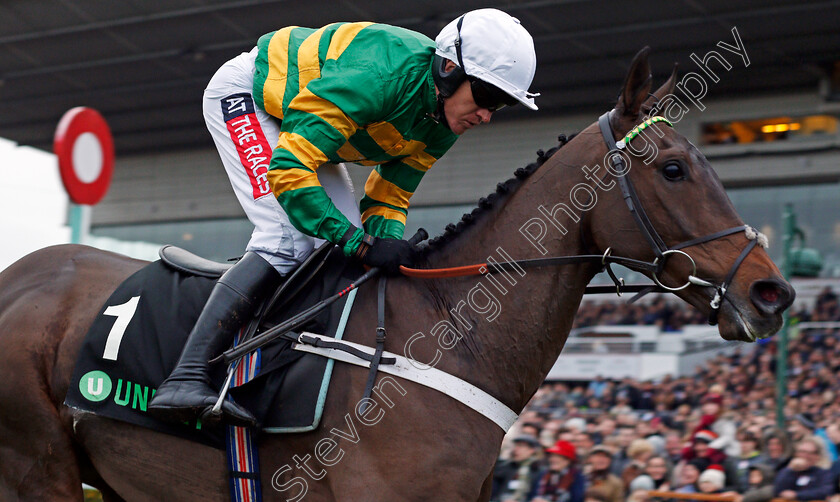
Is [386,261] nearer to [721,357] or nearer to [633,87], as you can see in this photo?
[633,87]

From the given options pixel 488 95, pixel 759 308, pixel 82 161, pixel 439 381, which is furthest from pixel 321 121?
pixel 82 161

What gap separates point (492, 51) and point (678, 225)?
33.5 inches

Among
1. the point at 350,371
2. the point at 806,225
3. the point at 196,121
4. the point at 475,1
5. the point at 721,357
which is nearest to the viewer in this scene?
the point at 350,371

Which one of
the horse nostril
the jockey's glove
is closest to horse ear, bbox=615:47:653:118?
the horse nostril

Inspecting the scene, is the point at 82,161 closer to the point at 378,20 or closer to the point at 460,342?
the point at 460,342

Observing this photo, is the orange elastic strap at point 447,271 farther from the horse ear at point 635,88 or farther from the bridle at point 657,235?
the horse ear at point 635,88

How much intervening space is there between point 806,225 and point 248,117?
14060 millimetres

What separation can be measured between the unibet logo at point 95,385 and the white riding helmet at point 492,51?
1629 mm

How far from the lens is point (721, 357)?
11.7m

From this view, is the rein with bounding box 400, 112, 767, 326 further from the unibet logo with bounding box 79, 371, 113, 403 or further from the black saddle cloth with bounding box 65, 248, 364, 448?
the unibet logo with bounding box 79, 371, 113, 403

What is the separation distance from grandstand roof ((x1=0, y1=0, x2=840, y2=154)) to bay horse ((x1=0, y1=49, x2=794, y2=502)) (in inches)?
434

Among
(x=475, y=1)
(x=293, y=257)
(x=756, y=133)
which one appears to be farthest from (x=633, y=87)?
(x=756, y=133)

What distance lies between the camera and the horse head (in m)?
2.75

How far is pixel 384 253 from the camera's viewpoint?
3.04m
